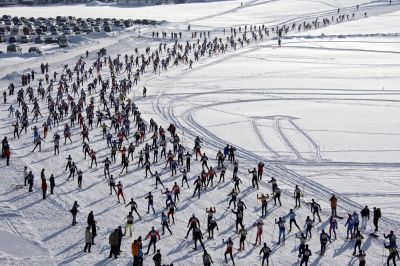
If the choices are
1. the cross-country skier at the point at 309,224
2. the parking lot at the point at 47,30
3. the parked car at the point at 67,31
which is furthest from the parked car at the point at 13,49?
the cross-country skier at the point at 309,224

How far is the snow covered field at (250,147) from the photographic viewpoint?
58.2 feet

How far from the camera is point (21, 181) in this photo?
22.9m

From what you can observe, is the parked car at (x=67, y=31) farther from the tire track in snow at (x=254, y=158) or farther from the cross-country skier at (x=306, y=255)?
the cross-country skier at (x=306, y=255)

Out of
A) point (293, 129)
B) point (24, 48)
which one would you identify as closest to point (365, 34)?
point (24, 48)

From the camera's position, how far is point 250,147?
2805 cm

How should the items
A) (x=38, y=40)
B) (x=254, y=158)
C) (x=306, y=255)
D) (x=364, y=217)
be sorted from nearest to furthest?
(x=306, y=255)
(x=364, y=217)
(x=254, y=158)
(x=38, y=40)

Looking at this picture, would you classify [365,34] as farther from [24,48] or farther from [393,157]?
[393,157]

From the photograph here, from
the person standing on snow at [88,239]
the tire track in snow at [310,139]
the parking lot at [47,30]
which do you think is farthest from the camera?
the parking lot at [47,30]

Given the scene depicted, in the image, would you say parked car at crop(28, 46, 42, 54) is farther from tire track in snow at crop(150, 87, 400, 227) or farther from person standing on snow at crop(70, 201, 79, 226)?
person standing on snow at crop(70, 201, 79, 226)

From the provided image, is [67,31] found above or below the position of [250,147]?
above

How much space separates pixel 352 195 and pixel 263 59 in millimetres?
34608

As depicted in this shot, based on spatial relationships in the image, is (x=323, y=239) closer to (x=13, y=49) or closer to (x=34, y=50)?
(x=34, y=50)

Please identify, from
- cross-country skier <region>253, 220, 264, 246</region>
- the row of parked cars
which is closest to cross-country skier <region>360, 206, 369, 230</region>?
cross-country skier <region>253, 220, 264, 246</region>

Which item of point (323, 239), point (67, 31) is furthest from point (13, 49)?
point (323, 239)
